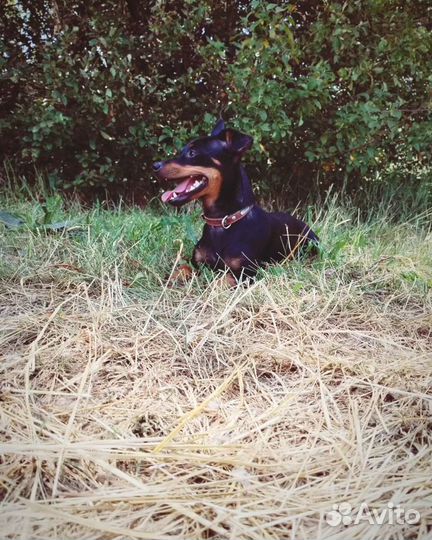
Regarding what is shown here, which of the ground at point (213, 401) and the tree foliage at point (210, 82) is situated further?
the tree foliage at point (210, 82)

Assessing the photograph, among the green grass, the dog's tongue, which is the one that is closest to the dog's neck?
the dog's tongue

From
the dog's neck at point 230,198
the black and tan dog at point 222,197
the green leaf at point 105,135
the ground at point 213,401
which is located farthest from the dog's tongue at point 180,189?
the green leaf at point 105,135

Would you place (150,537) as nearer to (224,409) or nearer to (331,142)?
(224,409)

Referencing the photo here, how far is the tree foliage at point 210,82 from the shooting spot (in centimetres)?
362

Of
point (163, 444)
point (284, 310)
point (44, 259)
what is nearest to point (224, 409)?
point (163, 444)

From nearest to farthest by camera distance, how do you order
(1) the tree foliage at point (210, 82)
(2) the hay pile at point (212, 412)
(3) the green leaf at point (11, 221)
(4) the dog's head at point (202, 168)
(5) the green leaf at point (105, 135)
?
(2) the hay pile at point (212, 412)
(4) the dog's head at point (202, 168)
(3) the green leaf at point (11, 221)
(1) the tree foliage at point (210, 82)
(5) the green leaf at point (105, 135)

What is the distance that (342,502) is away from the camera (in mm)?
977

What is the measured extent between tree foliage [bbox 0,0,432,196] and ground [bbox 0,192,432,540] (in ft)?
5.99

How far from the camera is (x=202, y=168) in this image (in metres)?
2.06

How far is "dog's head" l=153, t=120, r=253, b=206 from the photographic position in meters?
2.07

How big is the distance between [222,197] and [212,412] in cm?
111

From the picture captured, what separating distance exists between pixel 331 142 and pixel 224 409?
3.22 metres

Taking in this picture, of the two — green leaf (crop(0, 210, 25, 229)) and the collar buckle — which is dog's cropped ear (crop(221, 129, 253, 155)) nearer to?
the collar buckle

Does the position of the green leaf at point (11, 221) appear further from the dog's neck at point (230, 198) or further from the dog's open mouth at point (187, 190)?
the dog's neck at point (230, 198)
